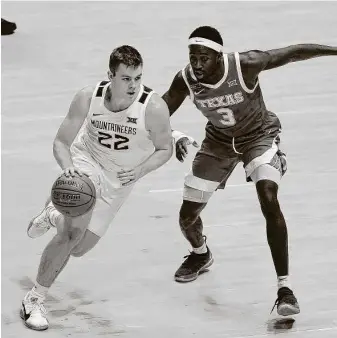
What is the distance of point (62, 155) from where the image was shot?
343 inches

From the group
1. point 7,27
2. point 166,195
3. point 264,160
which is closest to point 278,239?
point 264,160

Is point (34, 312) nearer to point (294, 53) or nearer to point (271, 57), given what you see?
point (271, 57)

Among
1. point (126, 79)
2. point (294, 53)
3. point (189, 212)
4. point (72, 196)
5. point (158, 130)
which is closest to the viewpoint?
point (72, 196)

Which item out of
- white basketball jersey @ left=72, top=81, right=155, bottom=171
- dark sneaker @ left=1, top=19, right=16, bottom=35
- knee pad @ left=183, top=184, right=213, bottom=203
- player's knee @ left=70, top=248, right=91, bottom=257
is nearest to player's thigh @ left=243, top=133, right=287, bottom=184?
knee pad @ left=183, top=184, right=213, bottom=203

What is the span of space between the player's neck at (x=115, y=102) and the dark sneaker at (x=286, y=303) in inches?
64.4

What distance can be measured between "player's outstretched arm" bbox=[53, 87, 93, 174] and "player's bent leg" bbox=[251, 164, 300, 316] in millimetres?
1283

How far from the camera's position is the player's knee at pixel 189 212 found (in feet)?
31.0

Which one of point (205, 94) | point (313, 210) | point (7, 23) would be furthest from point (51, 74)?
point (205, 94)

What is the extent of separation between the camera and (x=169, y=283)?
9.58 meters

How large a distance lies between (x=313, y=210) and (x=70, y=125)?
276 cm

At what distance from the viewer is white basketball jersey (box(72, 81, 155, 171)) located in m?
8.95

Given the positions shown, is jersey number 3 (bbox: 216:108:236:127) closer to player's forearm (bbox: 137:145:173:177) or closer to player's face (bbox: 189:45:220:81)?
player's face (bbox: 189:45:220:81)

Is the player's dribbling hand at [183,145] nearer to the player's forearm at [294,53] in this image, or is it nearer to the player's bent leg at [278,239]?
the player's bent leg at [278,239]

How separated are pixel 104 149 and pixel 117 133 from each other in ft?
0.57
